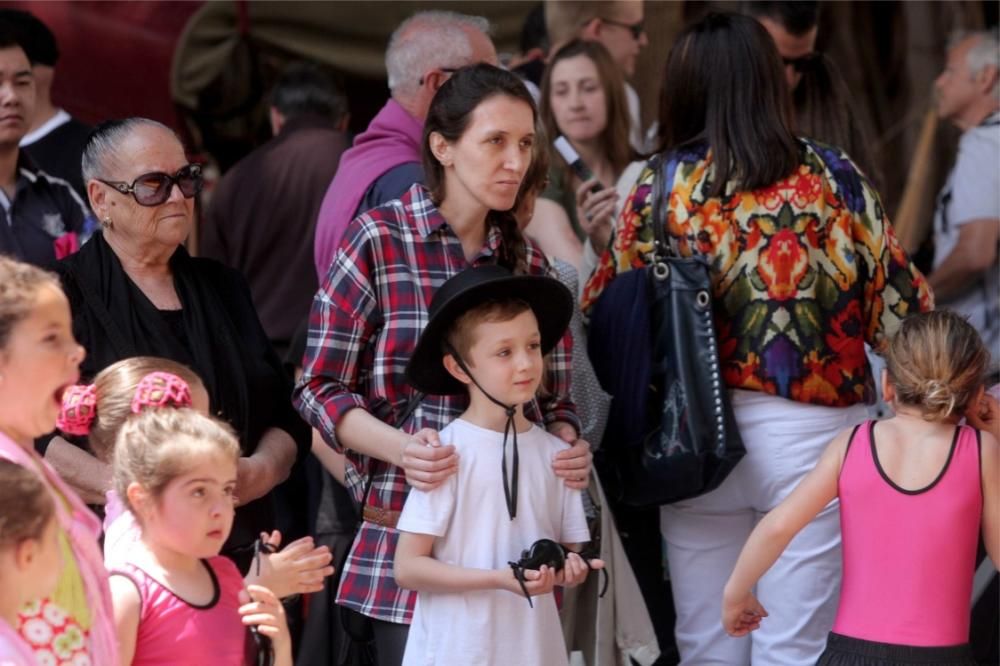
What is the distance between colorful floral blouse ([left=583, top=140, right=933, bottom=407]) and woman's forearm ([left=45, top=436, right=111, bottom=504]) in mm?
1563

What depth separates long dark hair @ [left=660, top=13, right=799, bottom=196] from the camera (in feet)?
13.1

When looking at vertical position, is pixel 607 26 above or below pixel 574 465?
above

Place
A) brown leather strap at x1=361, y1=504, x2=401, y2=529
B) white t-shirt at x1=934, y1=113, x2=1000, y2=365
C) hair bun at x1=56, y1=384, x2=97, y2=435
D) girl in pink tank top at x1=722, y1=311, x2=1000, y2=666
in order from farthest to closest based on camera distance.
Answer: white t-shirt at x1=934, y1=113, x2=1000, y2=365 < brown leather strap at x1=361, y1=504, x2=401, y2=529 < girl in pink tank top at x1=722, y1=311, x2=1000, y2=666 < hair bun at x1=56, y1=384, x2=97, y2=435

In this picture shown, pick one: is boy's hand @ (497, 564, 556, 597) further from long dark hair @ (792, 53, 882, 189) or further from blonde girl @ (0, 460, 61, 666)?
long dark hair @ (792, 53, 882, 189)

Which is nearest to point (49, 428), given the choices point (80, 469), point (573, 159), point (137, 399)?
point (137, 399)

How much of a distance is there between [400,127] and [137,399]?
5.43ft

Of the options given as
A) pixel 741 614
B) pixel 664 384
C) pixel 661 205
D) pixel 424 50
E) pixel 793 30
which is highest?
pixel 793 30

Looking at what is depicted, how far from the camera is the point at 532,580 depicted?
327 cm

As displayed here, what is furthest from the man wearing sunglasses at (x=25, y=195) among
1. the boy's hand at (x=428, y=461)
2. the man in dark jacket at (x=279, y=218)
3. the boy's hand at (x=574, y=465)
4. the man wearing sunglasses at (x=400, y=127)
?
the boy's hand at (x=574, y=465)

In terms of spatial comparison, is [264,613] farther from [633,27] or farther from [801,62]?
[633,27]

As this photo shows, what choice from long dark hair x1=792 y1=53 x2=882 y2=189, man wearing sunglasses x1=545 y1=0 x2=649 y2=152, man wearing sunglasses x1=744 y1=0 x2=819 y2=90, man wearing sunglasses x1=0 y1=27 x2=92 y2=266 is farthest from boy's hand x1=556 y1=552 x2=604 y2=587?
man wearing sunglasses x1=545 y1=0 x2=649 y2=152

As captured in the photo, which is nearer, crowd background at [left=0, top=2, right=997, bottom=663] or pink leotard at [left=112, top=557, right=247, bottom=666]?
pink leotard at [left=112, top=557, right=247, bottom=666]

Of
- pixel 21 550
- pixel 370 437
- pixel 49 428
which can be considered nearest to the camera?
pixel 21 550

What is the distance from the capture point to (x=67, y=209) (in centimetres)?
470
